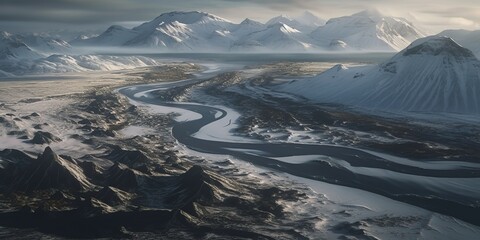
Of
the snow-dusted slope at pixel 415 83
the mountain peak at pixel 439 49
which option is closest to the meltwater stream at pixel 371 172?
the snow-dusted slope at pixel 415 83

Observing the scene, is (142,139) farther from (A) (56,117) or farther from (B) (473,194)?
(B) (473,194)

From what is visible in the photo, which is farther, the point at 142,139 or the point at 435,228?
the point at 142,139

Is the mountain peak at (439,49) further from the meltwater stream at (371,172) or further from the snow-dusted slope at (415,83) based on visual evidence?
the meltwater stream at (371,172)

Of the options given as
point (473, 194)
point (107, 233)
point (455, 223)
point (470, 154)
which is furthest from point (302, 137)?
point (107, 233)

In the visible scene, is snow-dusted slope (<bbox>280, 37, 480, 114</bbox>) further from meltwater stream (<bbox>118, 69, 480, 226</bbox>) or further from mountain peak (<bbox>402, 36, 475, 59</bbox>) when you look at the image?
meltwater stream (<bbox>118, 69, 480, 226</bbox>)

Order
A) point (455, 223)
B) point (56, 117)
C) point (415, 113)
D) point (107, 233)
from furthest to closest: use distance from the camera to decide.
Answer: point (415, 113), point (56, 117), point (455, 223), point (107, 233)

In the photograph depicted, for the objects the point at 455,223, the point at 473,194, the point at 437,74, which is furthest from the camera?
the point at 437,74

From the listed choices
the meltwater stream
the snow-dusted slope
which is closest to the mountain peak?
the snow-dusted slope
